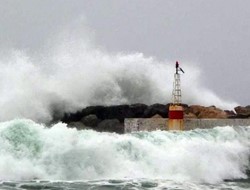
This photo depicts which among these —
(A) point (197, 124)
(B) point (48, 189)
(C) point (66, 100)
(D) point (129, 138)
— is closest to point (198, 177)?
(D) point (129, 138)

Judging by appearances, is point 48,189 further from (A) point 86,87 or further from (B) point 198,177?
(A) point 86,87

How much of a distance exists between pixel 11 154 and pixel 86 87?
411 inches

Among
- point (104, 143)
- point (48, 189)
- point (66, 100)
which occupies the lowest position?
point (48, 189)

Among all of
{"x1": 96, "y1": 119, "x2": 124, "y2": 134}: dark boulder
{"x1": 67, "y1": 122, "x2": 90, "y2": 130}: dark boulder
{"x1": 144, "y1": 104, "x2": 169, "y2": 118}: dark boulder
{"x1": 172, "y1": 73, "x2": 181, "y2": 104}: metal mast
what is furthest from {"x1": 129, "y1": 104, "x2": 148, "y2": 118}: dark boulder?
{"x1": 172, "y1": 73, "x2": 181, "y2": 104}: metal mast

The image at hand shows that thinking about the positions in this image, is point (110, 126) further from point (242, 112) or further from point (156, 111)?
point (242, 112)

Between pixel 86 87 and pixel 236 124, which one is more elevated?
pixel 86 87

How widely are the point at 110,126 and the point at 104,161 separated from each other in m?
6.59

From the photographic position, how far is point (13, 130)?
851 centimetres

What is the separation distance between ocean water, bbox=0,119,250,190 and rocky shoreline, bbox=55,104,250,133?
17.5 ft

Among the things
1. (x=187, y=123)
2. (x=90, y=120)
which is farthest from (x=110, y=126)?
(x=187, y=123)

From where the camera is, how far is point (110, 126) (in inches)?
589

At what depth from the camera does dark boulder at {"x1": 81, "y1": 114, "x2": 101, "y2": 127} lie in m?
15.2

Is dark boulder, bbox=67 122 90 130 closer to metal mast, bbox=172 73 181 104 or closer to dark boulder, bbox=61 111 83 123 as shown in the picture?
dark boulder, bbox=61 111 83 123

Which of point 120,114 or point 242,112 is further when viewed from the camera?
point 242,112
